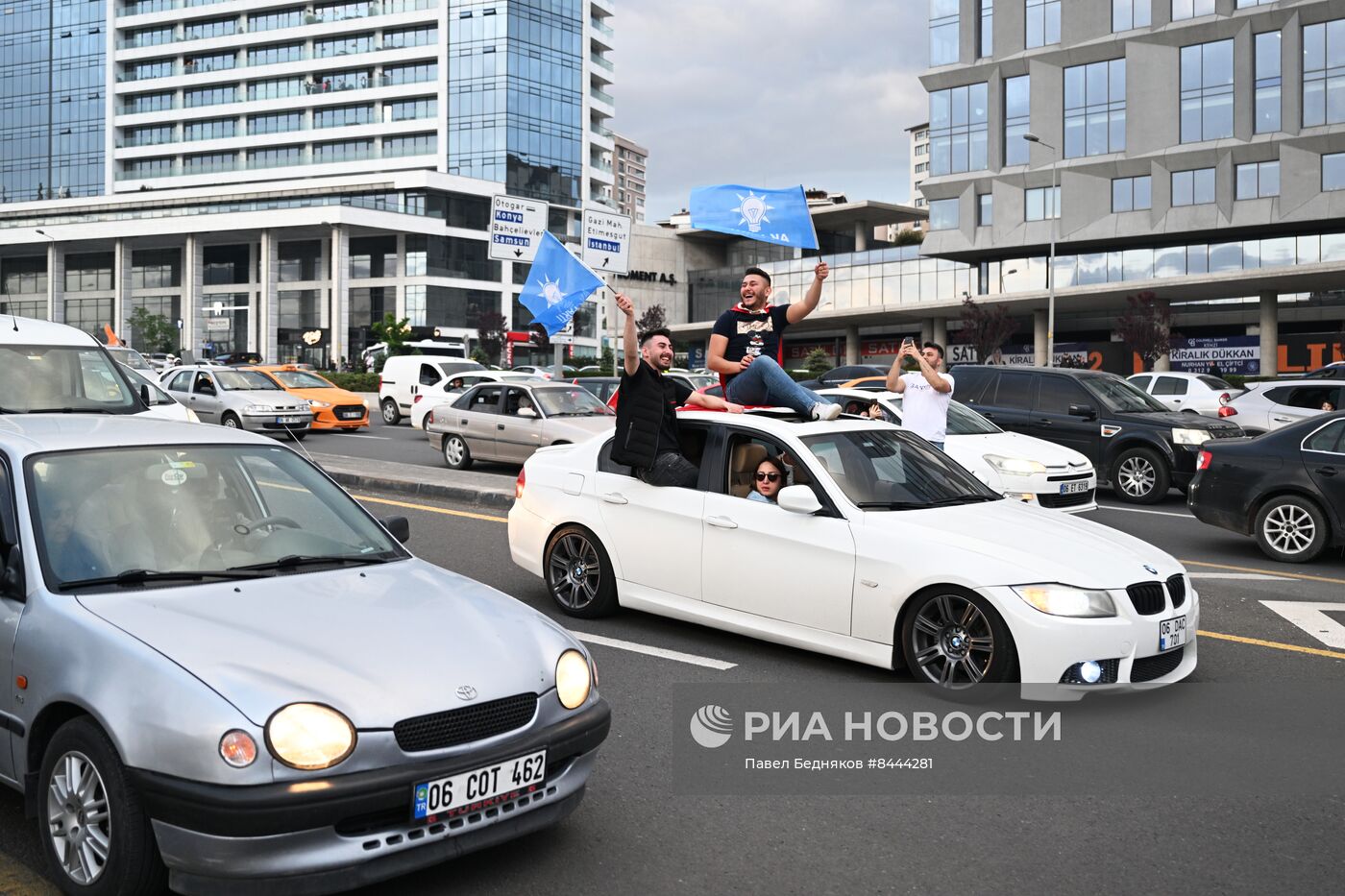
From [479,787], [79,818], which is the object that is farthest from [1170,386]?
[79,818]

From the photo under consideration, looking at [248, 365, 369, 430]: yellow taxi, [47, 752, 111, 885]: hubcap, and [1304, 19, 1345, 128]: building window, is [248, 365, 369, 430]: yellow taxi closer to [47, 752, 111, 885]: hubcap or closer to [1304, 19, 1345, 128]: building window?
[47, 752, 111, 885]: hubcap

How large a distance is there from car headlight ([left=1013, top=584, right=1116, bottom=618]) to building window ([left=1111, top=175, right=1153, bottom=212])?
176 feet

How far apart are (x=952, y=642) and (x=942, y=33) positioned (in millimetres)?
59573

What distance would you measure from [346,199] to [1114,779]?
8138 centimetres

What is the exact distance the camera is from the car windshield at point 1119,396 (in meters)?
15.4

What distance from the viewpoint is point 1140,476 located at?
48.6 feet

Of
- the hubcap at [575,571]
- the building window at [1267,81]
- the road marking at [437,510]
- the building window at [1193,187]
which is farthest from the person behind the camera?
the building window at [1193,187]

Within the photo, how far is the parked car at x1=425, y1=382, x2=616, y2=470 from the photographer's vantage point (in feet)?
54.5

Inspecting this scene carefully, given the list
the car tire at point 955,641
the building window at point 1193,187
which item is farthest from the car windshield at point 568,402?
the building window at point 1193,187

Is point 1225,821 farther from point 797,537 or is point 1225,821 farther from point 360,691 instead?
Answer: point 360,691

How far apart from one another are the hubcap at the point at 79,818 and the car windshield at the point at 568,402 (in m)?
13.3

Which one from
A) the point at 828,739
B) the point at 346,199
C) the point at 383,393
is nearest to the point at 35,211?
the point at 346,199

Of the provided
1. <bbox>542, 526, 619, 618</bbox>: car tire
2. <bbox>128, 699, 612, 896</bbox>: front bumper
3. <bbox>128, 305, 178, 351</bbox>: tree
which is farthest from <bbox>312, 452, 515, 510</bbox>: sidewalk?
<bbox>128, 305, 178, 351</bbox>: tree

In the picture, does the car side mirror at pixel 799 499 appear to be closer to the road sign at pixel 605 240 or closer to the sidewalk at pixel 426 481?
the sidewalk at pixel 426 481
